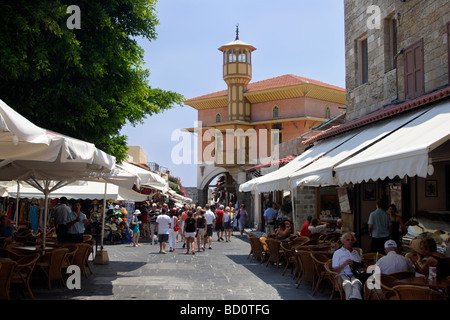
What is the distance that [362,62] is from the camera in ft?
53.0

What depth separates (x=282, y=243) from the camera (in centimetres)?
1208

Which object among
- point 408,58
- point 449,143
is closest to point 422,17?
point 408,58

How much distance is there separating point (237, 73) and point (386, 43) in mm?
28035

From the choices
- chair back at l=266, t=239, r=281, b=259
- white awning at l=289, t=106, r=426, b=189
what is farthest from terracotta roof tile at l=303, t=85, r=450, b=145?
chair back at l=266, t=239, r=281, b=259

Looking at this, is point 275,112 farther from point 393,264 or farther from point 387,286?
point 387,286

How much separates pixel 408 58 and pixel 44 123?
29.4ft

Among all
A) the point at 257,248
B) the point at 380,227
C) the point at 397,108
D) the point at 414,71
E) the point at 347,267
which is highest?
the point at 414,71

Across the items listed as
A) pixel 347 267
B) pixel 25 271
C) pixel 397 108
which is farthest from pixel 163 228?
pixel 347 267

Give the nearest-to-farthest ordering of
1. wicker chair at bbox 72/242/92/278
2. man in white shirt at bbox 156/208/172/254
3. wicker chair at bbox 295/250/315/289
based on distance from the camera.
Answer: wicker chair at bbox 295/250/315/289
wicker chair at bbox 72/242/92/278
man in white shirt at bbox 156/208/172/254

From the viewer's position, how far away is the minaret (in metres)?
42.0

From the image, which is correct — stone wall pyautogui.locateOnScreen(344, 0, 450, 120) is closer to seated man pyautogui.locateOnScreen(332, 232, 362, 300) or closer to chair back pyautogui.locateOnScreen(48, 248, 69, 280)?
seated man pyautogui.locateOnScreen(332, 232, 362, 300)

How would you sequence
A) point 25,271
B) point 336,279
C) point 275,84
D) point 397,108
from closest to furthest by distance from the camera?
point 336,279, point 25,271, point 397,108, point 275,84

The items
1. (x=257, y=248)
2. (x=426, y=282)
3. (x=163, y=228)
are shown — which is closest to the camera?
(x=426, y=282)

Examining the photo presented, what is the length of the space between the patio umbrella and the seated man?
4017 millimetres
